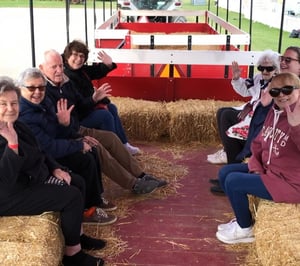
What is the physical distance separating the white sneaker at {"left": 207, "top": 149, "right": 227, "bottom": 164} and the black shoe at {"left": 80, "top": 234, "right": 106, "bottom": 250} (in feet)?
6.57

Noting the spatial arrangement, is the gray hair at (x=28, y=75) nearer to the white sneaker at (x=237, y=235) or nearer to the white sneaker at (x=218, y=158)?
the white sneaker at (x=237, y=235)

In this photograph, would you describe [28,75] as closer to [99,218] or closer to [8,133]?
[8,133]

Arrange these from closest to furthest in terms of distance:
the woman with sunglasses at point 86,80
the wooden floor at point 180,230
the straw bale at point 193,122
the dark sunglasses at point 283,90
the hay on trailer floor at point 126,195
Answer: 1. the dark sunglasses at point 283,90
2. the wooden floor at point 180,230
3. the hay on trailer floor at point 126,195
4. the woman with sunglasses at point 86,80
5. the straw bale at point 193,122

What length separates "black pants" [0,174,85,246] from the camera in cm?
270

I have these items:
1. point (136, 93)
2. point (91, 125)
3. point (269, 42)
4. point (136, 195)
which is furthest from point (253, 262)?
point (269, 42)

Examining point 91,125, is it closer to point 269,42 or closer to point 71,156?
point 71,156

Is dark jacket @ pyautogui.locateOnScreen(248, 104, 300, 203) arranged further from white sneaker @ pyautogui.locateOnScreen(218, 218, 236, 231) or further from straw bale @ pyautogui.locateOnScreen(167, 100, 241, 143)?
straw bale @ pyautogui.locateOnScreen(167, 100, 241, 143)

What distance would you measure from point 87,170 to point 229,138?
4.67 feet

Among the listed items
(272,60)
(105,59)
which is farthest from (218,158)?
(105,59)

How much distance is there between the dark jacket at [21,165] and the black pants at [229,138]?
1.92 meters

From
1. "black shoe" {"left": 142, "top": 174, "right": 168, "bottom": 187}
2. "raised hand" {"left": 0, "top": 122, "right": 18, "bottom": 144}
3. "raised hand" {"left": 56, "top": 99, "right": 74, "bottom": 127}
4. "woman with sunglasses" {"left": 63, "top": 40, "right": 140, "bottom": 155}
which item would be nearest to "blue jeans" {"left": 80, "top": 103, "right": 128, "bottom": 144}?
"woman with sunglasses" {"left": 63, "top": 40, "right": 140, "bottom": 155}

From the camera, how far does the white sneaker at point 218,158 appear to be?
491 cm

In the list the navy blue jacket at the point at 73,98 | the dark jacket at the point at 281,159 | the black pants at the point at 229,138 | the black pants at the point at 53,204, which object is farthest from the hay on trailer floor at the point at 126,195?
the dark jacket at the point at 281,159

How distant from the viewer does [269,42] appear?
1642 centimetres
